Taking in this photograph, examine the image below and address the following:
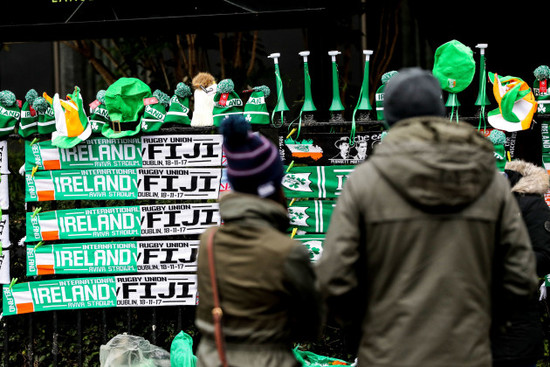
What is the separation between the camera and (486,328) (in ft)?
8.73

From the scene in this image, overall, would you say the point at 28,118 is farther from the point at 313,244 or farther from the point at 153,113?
the point at 313,244

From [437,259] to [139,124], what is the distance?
3.45 m

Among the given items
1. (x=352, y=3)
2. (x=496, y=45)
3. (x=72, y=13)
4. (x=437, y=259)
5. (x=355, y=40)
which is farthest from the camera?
(x=355, y=40)

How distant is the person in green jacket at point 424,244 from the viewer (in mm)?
2555

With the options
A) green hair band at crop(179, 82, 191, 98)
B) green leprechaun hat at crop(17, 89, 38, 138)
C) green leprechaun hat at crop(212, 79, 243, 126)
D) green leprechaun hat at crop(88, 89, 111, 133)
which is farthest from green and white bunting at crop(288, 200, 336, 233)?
green leprechaun hat at crop(17, 89, 38, 138)

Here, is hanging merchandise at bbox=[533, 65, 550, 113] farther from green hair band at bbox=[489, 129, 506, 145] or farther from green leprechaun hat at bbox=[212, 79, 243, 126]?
green leprechaun hat at bbox=[212, 79, 243, 126]

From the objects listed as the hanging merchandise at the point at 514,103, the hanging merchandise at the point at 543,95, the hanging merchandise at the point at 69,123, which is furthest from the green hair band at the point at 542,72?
the hanging merchandise at the point at 69,123

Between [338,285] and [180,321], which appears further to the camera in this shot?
[180,321]

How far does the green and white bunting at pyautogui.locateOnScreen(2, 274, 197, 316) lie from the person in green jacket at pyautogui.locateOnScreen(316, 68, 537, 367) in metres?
3.10

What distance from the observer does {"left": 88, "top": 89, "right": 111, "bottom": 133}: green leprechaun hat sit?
5.48m

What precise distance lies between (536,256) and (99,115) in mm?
3443

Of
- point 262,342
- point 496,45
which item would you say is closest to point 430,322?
point 262,342

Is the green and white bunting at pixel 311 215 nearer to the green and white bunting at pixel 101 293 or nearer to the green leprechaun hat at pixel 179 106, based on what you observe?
the green and white bunting at pixel 101 293

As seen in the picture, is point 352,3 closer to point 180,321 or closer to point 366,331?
point 180,321
